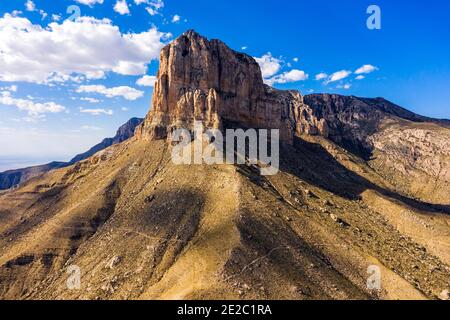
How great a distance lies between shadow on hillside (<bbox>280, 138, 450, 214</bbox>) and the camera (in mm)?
126375

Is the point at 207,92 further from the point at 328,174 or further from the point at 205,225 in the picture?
the point at 205,225

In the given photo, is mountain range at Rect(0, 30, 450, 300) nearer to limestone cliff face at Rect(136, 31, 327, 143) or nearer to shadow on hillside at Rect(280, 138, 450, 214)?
limestone cliff face at Rect(136, 31, 327, 143)

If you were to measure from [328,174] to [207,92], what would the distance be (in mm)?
57887

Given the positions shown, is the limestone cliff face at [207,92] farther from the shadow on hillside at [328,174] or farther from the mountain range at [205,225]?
the shadow on hillside at [328,174]

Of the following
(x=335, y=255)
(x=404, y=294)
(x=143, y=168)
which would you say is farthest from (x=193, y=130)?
(x=404, y=294)

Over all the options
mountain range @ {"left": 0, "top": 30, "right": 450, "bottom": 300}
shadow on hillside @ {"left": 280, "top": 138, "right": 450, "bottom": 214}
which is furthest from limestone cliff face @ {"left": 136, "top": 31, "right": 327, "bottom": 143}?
shadow on hillside @ {"left": 280, "top": 138, "right": 450, "bottom": 214}

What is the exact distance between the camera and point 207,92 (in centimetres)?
Result: 13388

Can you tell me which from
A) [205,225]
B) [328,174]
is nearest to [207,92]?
[328,174]

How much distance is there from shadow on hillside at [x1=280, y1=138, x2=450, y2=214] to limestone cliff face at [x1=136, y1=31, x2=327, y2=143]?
1439 centimetres

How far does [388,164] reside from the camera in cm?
19412

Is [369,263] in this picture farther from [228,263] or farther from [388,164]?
[388,164]

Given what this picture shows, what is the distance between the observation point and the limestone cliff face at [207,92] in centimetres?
12650

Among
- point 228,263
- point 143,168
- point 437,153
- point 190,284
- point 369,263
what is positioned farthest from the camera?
point 437,153

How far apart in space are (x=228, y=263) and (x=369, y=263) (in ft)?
101
